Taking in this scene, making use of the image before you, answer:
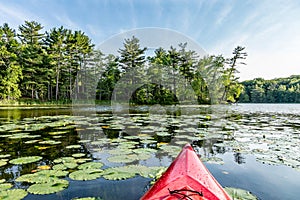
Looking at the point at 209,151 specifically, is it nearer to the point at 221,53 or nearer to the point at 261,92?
the point at 221,53

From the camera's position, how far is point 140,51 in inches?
1114

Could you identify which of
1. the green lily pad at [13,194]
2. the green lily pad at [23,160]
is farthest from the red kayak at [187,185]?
the green lily pad at [23,160]

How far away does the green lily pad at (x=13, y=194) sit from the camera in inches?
62.9

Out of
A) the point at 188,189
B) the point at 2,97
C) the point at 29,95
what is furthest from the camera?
the point at 29,95

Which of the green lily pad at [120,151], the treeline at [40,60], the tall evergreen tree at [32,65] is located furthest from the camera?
the tall evergreen tree at [32,65]

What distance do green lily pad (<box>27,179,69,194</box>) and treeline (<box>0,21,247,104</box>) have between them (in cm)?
2537

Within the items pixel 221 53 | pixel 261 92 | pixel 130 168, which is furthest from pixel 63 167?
pixel 261 92

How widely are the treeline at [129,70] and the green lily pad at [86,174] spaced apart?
25014 millimetres

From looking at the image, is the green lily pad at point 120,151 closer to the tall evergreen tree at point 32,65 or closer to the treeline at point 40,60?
the treeline at point 40,60

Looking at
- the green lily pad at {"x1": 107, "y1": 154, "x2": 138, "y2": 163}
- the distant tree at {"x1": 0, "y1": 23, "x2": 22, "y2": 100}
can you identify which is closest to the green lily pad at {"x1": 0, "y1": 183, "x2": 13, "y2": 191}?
the green lily pad at {"x1": 107, "y1": 154, "x2": 138, "y2": 163}

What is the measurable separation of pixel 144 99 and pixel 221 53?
1442 centimetres

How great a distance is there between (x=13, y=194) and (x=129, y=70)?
88.0ft

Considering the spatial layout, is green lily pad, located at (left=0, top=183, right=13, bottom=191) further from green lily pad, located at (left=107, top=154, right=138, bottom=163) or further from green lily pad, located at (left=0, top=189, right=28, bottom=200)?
green lily pad, located at (left=107, top=154, right=138, bottom=163)

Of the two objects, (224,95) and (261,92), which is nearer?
(224,95)
